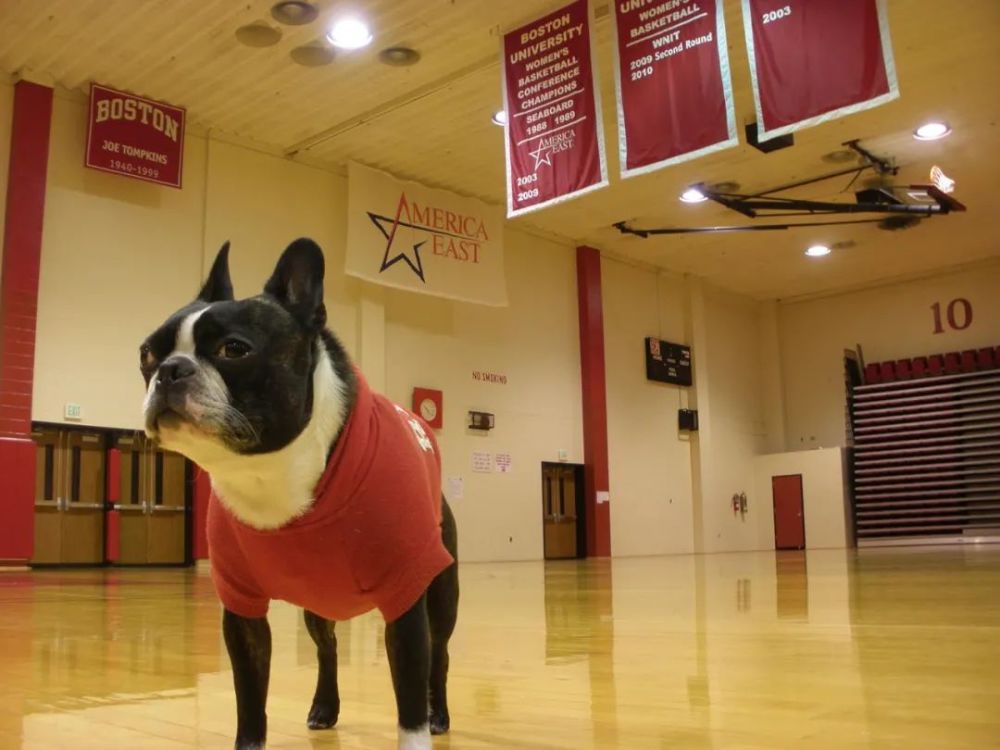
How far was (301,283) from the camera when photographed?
1600 millimetres

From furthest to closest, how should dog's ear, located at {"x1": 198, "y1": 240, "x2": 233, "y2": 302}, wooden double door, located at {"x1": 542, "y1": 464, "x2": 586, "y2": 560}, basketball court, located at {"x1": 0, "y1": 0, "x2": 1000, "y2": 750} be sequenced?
1. wooden double door, located at {"x1": 542, "y1": 464, "x2": 586, "y2": 560}
2. basketball court, located at {"x1": 0, "y1": 0, "x2": 1000, "y2": 750}
3. dog's ear, located at {"x1": 198, "y1": 240, "x2": 233, "y2": 302}

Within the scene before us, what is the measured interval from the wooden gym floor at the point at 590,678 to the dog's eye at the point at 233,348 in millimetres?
769

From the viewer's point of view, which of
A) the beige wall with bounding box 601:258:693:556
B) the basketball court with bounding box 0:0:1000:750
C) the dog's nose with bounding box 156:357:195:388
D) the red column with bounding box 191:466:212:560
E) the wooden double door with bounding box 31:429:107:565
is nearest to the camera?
the dog's nose with bounding box 156:357:195:388

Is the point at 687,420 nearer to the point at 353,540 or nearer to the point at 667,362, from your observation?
the point at 667,362

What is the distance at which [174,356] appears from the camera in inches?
58.0

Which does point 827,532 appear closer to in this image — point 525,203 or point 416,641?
point 525,203

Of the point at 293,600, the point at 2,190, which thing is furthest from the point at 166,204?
the point at 293,600

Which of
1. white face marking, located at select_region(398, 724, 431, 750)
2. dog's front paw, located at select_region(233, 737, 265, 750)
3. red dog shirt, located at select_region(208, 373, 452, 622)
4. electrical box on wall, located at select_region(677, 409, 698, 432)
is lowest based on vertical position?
dog's front paw, located at select_region(233, 737, 265, 750)

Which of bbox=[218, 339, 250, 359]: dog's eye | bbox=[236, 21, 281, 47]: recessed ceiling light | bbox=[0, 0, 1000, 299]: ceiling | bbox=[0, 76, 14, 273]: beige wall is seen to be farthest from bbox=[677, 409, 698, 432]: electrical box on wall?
bbox=[218, 339, 250, 359]: dog's eye

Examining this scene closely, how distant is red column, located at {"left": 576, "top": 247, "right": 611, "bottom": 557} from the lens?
18.2 metres

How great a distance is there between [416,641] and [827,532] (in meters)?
21.4

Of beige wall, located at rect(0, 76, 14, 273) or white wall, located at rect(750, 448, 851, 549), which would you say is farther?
white wall, located at rect(750, 448, 851, 549)

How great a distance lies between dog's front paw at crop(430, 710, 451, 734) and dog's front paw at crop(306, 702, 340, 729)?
22cm

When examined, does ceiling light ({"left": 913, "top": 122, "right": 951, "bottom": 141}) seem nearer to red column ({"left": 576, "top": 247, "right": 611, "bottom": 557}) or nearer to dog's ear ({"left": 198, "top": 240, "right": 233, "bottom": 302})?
red column ({"left": 576, "top": 247, "right": 611, "bottom": 557})
